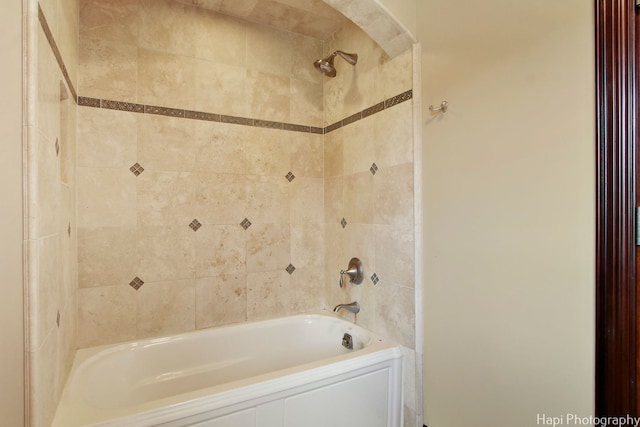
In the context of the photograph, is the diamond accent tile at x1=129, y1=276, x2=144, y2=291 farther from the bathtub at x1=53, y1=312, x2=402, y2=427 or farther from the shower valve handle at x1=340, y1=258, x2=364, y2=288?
the shower valve handle at x1=340, y1=258, x2=364, y2=288

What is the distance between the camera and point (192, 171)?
6.66 feet

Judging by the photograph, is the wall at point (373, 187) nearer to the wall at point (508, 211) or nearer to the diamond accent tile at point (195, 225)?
the wall at point (508, 211)

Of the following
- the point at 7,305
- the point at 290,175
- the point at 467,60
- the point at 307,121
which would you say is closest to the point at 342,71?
the point at 307,121

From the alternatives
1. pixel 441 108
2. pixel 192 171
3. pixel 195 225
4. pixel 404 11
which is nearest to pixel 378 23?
pixel 404 11

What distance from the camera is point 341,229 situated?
A: 2309 millimetres

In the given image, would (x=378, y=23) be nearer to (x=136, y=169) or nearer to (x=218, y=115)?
(x=218, y=115)

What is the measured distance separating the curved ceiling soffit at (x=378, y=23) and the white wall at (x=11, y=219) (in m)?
1.21

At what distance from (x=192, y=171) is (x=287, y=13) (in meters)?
1.24

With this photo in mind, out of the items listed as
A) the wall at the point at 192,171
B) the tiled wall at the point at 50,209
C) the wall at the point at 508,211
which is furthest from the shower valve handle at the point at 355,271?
the tiled wall at the point at 50,209

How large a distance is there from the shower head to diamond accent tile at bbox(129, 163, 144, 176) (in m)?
1.30

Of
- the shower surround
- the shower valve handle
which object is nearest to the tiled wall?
the shower surround

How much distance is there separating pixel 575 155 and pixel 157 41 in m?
2.22

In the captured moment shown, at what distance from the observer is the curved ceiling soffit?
1518 mm

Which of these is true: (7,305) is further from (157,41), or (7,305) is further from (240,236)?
(157,41)
